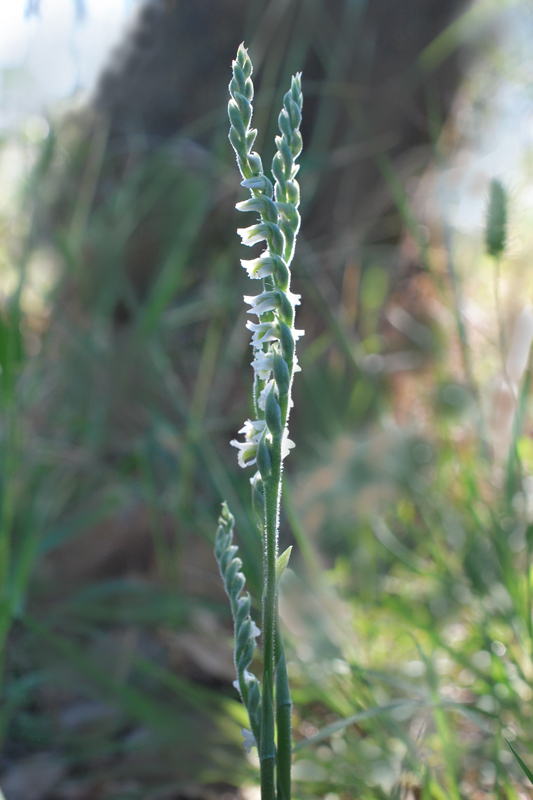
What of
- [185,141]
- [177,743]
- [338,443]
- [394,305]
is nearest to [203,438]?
[177,743]

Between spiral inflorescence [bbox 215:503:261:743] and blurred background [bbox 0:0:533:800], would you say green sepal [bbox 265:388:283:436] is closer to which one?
spiral inflorescence [bbox 215:503:261:743]

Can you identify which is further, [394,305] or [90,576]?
[394,305]

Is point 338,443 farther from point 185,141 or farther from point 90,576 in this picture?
point 185,141

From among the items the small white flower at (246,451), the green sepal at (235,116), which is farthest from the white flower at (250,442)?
the green sepal at (235,116)

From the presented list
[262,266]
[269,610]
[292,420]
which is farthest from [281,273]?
[292,420]

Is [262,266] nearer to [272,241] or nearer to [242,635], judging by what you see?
[272,241]

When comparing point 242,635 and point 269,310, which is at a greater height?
point 269,310

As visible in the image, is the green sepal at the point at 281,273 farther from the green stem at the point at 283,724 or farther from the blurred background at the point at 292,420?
the blurred background at the point at 292,420

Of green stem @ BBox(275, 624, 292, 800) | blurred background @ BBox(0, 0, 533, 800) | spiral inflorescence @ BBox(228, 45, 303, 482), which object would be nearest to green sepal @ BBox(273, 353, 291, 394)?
spiral inflorescence @ BBox(228, 45, 303, 482)
